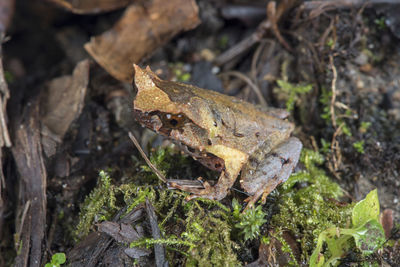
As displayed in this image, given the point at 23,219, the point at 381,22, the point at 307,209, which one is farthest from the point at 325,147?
the point at 23,219

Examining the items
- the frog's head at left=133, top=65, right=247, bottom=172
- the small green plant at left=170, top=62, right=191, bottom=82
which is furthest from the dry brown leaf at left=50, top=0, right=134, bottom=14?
the frog's head at left=133, top=65, right=247, bottom=172

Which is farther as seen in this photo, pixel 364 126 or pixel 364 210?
pixel 364 126

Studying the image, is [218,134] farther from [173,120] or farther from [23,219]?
[23,219]

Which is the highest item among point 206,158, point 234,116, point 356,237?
point 234,116

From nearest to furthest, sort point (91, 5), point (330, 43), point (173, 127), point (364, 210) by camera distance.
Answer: point (364, 210) → point (173, 127) → point (330, 43) → point (91, 5)

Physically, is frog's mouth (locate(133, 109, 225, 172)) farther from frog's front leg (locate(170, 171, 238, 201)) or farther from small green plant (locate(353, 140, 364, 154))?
small green plant (locate(353, 140, 364, 154))

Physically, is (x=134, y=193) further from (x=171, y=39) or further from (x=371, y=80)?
(x=371, y=80)

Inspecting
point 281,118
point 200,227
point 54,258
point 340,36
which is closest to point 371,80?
point 340,36
